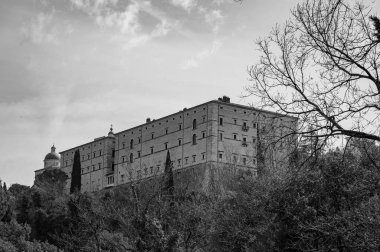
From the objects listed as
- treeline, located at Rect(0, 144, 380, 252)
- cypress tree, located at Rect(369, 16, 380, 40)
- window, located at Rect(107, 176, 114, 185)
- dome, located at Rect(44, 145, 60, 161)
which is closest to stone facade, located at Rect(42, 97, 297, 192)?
Result: window, located at Rect(107, 176, 114, 185)

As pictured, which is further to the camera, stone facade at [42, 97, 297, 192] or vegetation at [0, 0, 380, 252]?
stone facade at [42, 97, 297, 192]

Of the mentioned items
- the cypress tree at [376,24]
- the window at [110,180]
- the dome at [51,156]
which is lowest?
the cypress tree at [376,24]

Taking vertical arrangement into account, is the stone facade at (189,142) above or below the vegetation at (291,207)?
above

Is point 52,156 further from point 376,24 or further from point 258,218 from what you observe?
point 376,24

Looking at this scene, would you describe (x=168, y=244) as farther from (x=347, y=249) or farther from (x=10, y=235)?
(x=10, y=235)

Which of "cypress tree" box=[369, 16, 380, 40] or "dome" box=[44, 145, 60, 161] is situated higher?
"dome" box=[44, 145, 60, 161]

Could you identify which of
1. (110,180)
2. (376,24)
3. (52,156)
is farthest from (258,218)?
(52,156)

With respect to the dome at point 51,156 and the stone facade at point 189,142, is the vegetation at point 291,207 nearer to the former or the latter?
the stone facade at point 189,142

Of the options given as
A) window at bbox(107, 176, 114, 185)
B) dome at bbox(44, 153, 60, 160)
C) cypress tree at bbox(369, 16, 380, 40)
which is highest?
dome at bbox(44, 153, 60, 160)

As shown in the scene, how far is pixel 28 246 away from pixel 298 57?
20981 millimetres

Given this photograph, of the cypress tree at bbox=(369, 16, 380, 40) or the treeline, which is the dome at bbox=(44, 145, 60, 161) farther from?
the cypress tree at bbox=(369, 16, 380, 40)

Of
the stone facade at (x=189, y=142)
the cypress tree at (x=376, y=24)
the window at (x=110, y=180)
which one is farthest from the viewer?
the window at (x=110, y=180)

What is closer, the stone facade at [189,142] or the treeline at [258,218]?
the treeline at [258,218]

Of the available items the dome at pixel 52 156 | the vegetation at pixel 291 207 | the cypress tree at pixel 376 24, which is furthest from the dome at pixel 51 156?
the cypress tree at pixel 376 24
